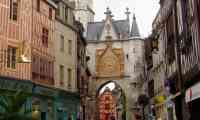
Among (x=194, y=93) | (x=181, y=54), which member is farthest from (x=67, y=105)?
(x=194, y=93)

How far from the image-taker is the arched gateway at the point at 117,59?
6925 cm

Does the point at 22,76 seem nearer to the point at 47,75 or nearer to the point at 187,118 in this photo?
the point at 47,75

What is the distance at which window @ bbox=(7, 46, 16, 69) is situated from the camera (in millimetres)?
21906

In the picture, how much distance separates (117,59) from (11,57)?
5209 cm

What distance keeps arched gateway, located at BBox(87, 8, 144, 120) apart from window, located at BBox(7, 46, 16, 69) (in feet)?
148

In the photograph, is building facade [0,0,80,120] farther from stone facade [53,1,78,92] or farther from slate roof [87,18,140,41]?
slate roof [87,18,140,41]

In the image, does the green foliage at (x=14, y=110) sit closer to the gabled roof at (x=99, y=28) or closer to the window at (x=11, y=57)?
the window at (x=11, y=57)

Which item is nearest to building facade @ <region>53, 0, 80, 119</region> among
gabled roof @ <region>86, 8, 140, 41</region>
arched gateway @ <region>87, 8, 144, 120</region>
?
arched gateway @ <region>87, 8, 144, 120</region>

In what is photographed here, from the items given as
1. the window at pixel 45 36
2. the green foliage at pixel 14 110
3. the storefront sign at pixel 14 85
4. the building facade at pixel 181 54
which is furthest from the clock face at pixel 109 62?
the green foliage at pixel 14 110

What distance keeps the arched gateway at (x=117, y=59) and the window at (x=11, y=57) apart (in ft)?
148

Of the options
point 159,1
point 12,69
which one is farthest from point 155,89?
point 12,69

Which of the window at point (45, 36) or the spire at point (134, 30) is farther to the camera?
the spire at point (134, 30)

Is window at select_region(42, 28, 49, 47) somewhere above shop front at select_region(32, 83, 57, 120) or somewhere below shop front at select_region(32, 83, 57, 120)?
above

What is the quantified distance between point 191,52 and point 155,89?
18.0 metres
